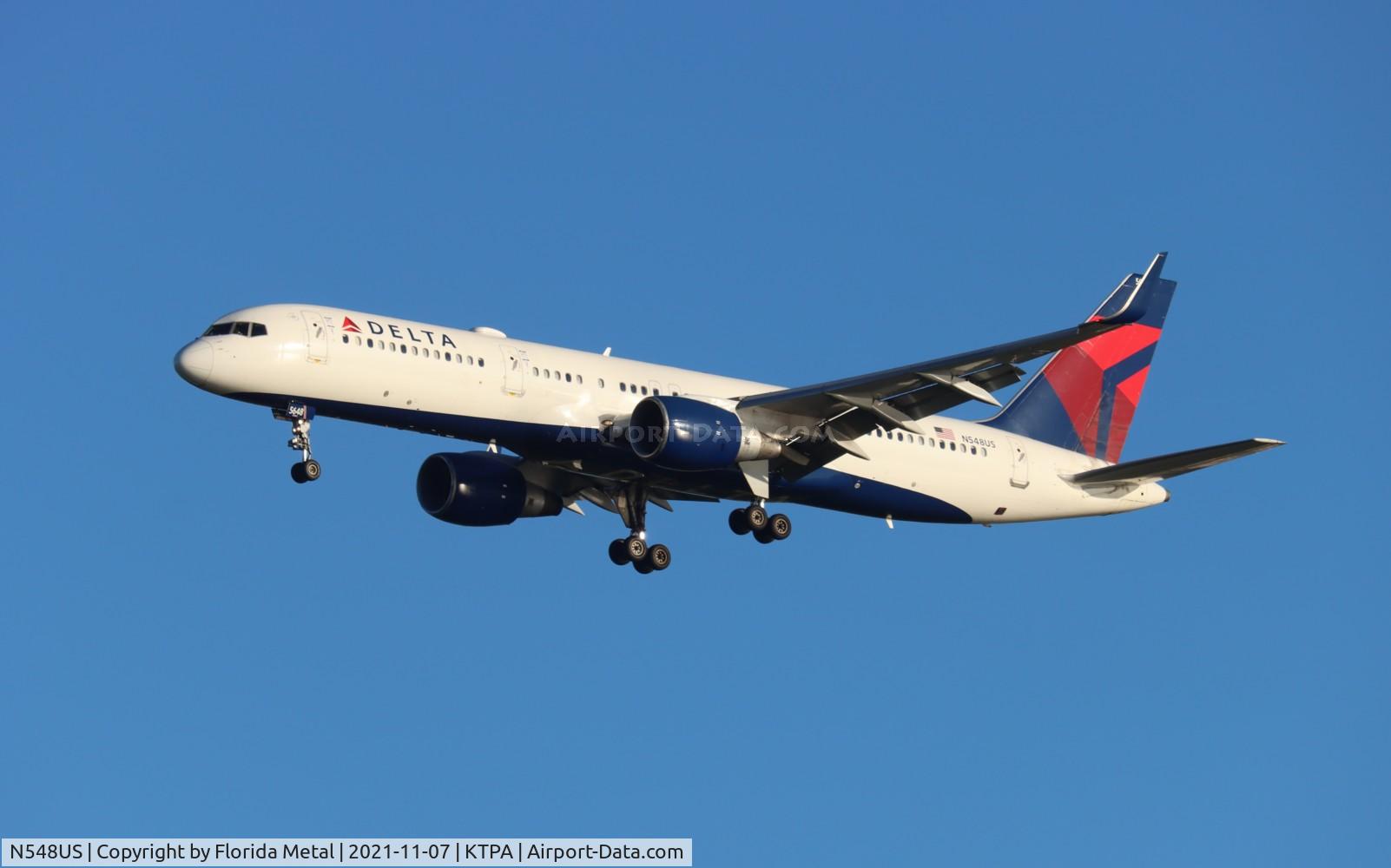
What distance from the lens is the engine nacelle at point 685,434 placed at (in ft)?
128

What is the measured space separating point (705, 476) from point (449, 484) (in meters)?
7.10

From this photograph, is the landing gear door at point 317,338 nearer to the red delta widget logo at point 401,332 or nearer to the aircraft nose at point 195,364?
the red delta widget logo at point 401,332

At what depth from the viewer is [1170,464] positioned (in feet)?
145

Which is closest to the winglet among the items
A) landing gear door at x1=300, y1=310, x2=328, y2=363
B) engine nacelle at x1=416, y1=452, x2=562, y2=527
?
engine nacelle at x1=416, y1=452, x2=562, y2=527

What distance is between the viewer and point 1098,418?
51.0 metres

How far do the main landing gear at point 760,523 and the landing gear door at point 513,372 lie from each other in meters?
6.79

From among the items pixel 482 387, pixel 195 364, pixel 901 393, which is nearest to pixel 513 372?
pixel 482 387

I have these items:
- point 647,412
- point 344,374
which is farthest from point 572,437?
point 344,374

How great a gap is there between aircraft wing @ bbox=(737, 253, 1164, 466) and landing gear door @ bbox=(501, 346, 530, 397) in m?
5.33

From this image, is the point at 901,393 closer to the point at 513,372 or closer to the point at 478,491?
the point at 513,372

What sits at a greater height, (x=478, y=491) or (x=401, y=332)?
(x=401, y=332)

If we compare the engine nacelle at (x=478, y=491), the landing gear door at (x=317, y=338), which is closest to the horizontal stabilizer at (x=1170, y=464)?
the engine nacelle at (x=478, y=491)

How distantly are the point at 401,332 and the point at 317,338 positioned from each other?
6.70 feet

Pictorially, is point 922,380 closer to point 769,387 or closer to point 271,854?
point 769,387
